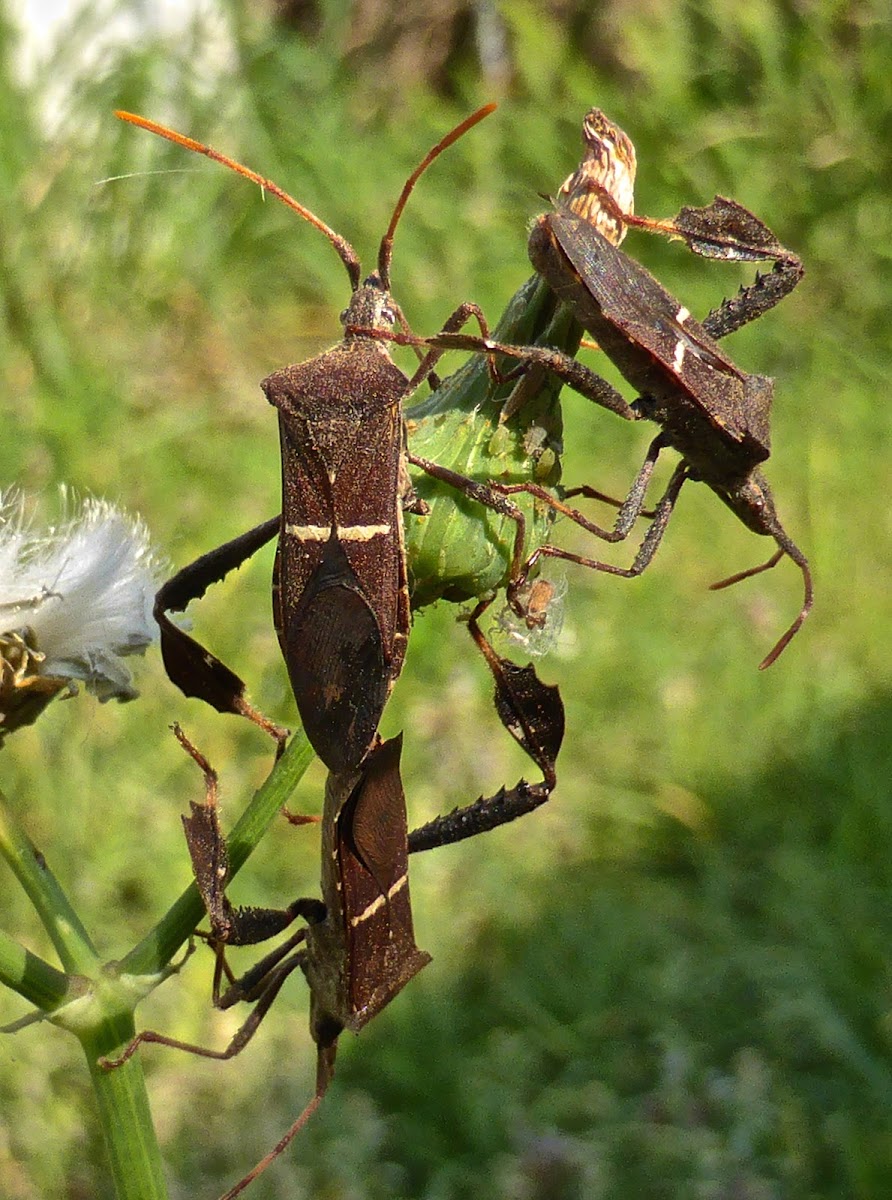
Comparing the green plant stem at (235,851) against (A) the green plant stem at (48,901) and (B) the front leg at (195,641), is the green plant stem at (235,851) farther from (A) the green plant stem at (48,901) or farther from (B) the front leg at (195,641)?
(B) the front leg at (195,641)

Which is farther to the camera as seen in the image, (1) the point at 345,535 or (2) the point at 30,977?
(1) the point at 345,535

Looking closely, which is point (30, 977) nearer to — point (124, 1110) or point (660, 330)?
point (124, 1110)

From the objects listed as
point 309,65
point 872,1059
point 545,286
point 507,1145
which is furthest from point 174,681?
point 309,65

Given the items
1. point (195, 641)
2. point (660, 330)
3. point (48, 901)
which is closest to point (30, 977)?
point (48, 901)

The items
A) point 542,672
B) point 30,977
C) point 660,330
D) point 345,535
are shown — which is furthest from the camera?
point 542,672

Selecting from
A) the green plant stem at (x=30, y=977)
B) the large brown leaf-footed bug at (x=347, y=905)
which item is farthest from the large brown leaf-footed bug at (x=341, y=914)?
the green plant stem at (x=30, y=977)

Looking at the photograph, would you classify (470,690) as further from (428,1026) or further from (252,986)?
(252,986)

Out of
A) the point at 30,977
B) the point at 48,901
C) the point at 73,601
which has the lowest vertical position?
the point at 30,977
